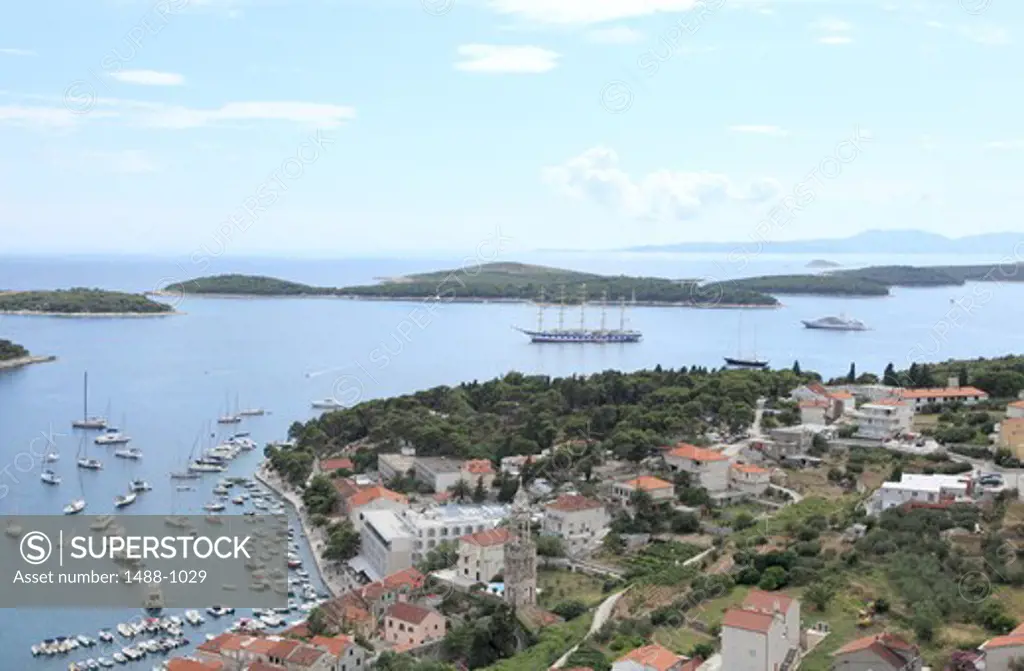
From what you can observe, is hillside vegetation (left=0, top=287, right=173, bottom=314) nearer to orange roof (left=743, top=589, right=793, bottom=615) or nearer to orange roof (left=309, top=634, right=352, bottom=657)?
orange roof (left=309, top=634, right=352, bottom=657)

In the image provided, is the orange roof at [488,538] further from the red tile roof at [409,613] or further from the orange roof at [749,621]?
the orange roof at [749,621]

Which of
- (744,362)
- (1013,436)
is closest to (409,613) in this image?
(1013,436)

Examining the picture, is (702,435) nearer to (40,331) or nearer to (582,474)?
(582,474)

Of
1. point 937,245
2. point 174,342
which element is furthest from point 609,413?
point 937,245

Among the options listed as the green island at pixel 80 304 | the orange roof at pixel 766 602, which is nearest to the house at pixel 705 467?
the orange roof at pixel 766 602

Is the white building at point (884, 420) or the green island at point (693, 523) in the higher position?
the white building at point (884, 420)

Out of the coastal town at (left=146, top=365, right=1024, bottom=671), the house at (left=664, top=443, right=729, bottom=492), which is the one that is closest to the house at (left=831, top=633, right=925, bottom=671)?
the coastal town at (left=146, top=365, right=1024, bottom=671)
